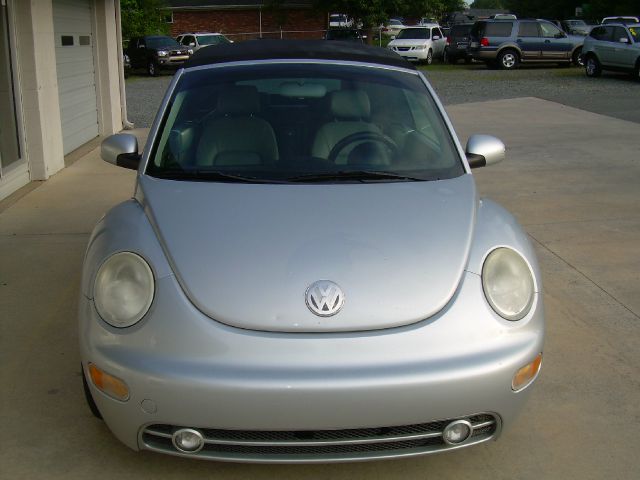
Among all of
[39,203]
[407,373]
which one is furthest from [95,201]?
[407,373]

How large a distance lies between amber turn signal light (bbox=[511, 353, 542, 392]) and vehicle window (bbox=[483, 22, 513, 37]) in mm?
25905

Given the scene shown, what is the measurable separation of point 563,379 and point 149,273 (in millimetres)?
2183

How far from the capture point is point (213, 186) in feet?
11.8

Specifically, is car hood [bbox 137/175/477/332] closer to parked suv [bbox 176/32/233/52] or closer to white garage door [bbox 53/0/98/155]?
white garage door [bbox 53/0/98/155]

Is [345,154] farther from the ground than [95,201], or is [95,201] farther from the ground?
[345,154]

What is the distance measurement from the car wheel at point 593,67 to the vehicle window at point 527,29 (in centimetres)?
405

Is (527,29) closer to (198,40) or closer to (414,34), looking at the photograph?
(414,34)

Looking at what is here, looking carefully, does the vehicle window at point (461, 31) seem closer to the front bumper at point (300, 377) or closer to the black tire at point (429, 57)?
the black tire at point (429, 57)

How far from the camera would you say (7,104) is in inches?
335

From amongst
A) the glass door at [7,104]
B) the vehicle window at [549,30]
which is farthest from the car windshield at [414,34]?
the glass door at [7,104]

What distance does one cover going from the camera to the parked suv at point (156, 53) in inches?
1137

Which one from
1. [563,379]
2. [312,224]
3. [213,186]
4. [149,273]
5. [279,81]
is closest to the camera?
[149,273]

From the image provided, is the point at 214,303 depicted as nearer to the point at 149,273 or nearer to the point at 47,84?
the point at 149,273

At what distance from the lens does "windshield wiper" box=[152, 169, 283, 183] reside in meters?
3.70
